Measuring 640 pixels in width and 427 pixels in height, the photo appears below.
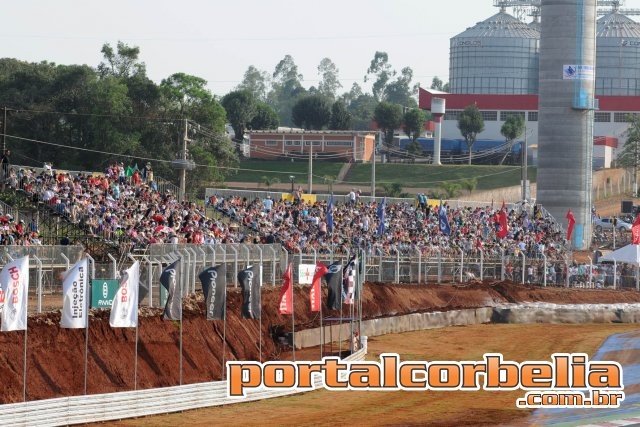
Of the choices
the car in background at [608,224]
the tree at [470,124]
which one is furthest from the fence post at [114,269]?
the tree at [470,124]

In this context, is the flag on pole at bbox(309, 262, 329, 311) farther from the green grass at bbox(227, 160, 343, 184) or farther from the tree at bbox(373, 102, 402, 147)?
the tree at bbox(373, 102, 402, 147)

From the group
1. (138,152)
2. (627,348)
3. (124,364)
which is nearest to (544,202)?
(138,152)

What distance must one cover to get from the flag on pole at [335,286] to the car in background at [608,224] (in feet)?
215

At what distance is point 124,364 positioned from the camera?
1361 inches

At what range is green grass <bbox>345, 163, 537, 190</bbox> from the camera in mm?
132875

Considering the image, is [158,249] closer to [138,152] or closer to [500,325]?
[500,325]

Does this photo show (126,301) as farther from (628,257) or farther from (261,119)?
(261,119)

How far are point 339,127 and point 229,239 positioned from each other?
11641cm

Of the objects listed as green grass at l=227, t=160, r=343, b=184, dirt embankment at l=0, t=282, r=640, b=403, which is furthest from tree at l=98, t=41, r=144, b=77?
dirt embankment at l=0, t=282, r=640, b=403

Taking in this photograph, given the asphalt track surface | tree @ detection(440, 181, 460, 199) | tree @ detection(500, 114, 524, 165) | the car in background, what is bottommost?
the asphalt track surface

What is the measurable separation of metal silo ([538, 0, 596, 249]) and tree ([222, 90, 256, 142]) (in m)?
72.0

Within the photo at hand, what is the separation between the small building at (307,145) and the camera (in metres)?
146

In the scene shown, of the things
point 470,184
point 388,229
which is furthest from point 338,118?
point 388,229

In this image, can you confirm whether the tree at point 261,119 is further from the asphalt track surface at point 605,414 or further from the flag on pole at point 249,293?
the flag on pole at point 249,293
